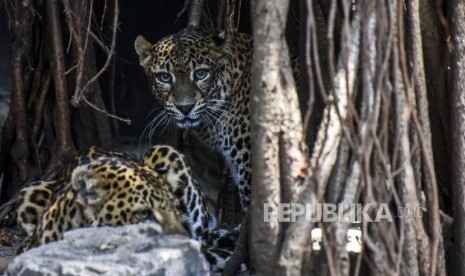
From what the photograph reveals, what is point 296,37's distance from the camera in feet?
32.7

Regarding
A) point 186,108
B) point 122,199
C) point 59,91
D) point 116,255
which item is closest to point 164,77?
point 186,108

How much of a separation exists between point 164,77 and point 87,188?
93.1 inches

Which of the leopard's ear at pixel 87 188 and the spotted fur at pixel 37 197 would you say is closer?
the leopard's ear at pixel 87 188

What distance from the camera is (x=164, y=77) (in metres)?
9.42

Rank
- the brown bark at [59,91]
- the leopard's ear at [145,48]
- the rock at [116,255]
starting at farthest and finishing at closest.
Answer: the brown bark at [59,91], the leopard's ear at [145,48], the rock at [116,255]

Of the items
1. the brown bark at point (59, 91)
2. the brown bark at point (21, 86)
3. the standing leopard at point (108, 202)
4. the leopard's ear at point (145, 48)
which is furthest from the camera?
the brown bark at point (21, 86)

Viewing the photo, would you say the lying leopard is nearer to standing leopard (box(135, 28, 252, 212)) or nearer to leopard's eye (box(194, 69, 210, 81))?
standing leopard (box(135, 28, 252, 212))

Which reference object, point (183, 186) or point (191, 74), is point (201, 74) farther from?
point (183, 186)

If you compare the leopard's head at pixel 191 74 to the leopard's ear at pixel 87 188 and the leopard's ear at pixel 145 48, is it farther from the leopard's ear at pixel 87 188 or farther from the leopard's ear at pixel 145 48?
the leopard's ear at pixel 87 188

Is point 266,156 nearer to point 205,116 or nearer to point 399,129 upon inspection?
point 399,129

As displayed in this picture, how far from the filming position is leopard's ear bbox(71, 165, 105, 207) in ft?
23.7

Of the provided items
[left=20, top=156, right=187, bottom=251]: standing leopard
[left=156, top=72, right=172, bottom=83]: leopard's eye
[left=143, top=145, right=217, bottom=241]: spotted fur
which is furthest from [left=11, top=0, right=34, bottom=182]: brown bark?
[left=20, top=156, right=187, bottom=251]: standing leopard

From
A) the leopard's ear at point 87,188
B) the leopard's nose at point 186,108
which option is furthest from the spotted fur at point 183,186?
the leopard's ear at point 87,188

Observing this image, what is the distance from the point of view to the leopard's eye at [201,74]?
368 inches
